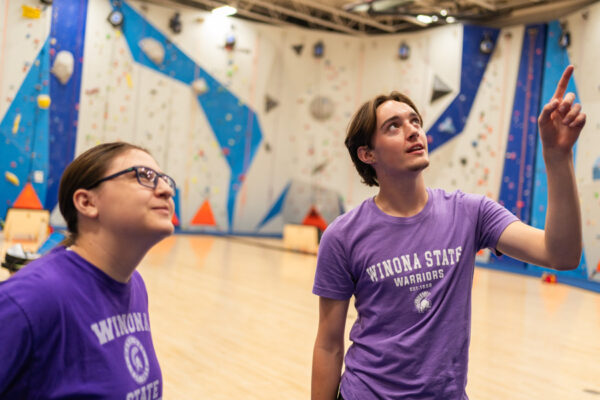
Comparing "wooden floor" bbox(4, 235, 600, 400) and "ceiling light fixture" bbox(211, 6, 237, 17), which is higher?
"ceiling light fixture" bbox(211, 6, 237, 17)

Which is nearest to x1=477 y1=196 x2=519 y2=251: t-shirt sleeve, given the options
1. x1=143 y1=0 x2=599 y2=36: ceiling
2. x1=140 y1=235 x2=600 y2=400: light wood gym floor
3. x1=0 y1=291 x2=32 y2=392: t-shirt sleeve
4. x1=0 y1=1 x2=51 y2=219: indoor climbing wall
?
x1=0 y1=291 x2=32 y2=392: t-shirt sleeve

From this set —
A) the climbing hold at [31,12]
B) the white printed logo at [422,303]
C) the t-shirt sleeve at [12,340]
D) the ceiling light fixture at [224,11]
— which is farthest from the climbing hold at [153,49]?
the t-shirt sleeve at [12,340]

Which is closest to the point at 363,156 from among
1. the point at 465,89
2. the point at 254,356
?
the point at 254,356

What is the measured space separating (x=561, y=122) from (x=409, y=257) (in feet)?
1.62

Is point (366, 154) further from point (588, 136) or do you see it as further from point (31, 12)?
point (31, 12)

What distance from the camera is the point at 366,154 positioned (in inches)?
67.8

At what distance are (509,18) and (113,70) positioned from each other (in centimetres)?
713

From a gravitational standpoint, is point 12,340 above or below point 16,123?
below

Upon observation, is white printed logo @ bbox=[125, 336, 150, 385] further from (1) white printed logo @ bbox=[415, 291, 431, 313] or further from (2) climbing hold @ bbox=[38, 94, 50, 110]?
(2) climbing hold @ bbox=[38, 94, 50, 110]

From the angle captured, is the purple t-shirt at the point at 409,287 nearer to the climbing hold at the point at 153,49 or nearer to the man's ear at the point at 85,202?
the man's ear at the point at 85,202

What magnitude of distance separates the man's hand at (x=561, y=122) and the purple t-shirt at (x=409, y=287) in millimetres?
304

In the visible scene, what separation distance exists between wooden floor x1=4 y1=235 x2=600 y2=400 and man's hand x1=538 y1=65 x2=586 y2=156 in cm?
225

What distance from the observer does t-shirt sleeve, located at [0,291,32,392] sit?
0.97 meters

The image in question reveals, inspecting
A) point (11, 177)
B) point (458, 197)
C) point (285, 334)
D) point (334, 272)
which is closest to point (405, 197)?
point (458, 197)
